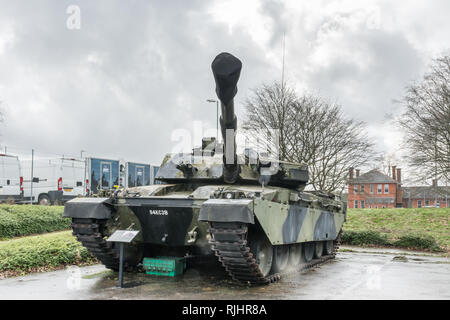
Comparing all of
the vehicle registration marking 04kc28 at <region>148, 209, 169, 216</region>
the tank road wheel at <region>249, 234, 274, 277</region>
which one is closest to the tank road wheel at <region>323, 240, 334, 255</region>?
the tank road wheel at <region>249, 234, 274, 277</region>

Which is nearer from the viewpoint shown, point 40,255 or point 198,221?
point 198,221

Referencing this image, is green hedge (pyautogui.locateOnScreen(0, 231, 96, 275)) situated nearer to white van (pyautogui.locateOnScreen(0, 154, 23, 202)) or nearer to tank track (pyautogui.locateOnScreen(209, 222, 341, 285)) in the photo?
tank track (pyautogui.locateOnScreen(209, 222, 341, 285))

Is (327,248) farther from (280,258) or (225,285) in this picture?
(225,285)

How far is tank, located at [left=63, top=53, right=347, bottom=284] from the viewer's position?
8508 millimetres

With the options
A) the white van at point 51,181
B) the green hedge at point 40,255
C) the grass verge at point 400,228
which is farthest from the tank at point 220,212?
the white van at point 51,181

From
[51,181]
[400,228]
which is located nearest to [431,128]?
[400,228]

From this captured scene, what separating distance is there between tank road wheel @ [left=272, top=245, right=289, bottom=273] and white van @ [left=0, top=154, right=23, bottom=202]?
15640 mm

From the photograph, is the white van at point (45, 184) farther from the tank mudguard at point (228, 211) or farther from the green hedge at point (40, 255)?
the tank mudguard at point (228, 211)

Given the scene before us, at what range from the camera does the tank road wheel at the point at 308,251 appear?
13.0 meters

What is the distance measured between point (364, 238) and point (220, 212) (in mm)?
13323

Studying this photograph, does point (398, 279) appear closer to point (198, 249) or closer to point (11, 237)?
point (198, 249)

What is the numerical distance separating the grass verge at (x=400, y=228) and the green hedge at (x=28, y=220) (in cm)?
1115

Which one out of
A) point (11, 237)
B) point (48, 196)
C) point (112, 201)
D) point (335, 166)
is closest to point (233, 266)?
point (112, 201)

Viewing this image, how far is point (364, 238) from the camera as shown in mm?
20359
